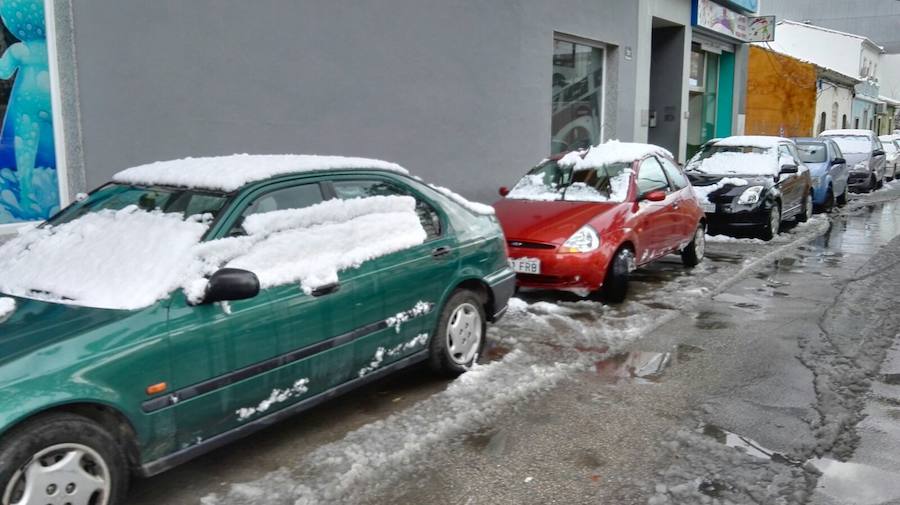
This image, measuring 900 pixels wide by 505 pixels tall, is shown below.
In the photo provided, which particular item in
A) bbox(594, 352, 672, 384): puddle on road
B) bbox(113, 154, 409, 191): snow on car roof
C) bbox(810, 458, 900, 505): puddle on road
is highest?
bbox(113, 154, 409, 191): snow on car roof

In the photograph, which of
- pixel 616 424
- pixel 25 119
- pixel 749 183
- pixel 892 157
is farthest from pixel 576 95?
pixel 892 157

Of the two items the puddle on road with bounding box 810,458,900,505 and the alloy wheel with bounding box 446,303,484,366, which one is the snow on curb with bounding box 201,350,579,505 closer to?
the alloy wheel with bounding box 446,303,484,366

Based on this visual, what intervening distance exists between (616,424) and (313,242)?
6.88ft

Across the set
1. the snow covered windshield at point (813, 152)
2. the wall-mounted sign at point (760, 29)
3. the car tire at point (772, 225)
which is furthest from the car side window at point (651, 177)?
the wall-mounted sign at point (760, 29)

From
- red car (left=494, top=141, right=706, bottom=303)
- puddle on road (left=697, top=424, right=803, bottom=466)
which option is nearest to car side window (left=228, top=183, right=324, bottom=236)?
puddle on road (left=697, top=424, right=803, bottom=466)

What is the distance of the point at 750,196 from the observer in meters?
11.0

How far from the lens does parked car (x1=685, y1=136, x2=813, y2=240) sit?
11078mm

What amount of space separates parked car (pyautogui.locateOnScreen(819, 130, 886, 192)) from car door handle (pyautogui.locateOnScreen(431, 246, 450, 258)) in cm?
1827

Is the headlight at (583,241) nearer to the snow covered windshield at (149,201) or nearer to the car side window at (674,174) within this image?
the car side window at (674,174)

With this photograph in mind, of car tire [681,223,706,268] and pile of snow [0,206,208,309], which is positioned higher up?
pile of snow [0,206,208,309]

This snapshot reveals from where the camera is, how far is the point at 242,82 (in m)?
7.98

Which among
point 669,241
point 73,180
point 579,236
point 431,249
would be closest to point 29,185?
point 73,180

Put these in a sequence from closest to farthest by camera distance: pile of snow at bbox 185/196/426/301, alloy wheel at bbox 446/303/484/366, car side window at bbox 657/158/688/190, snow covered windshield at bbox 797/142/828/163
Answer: pile of snow at bbox 185/196/426/301 < alloy wheel at bbox 446/303/484/366 < car side window at bbox 657/158/688/190 < snow covered windshield at bbox 797/142/828/163

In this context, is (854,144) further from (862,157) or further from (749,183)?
(749,183)
